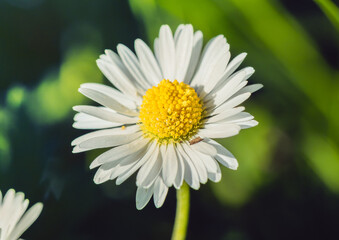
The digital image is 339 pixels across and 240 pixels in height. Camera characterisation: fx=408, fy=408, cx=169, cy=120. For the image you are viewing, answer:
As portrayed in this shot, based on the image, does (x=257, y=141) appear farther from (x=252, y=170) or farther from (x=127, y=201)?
(x=127, y=201)

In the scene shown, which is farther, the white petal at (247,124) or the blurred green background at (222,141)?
the blurred green background at (222,141)

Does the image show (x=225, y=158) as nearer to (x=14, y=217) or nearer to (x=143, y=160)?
(x=143, y=160)

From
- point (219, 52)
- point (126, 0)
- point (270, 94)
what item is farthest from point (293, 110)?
point (126, 0)

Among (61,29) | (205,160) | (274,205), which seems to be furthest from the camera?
(61,29)

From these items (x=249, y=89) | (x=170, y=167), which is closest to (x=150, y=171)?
(x=170, y=167)

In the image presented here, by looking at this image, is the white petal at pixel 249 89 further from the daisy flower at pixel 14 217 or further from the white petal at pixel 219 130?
the daisy flower at pixel 14 217

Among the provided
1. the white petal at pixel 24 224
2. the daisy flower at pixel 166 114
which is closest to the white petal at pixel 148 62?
the daisy flower at pixel 166 114

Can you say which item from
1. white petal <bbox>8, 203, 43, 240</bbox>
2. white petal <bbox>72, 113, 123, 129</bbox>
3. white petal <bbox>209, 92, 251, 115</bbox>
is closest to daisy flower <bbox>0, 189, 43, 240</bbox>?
white petal <bbox>8, 203, 43, 240</bbox>
